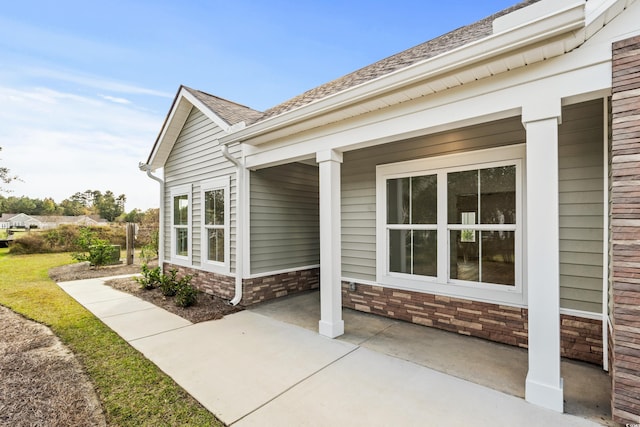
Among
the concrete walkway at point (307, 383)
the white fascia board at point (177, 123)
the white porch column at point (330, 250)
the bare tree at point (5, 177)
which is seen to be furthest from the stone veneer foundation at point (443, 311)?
the bare tree at point (5, 177)

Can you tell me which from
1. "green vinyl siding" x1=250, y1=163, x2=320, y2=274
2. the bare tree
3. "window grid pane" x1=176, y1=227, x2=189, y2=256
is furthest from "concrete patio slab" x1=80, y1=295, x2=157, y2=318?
the bare tree

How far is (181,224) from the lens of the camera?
24.9 feet

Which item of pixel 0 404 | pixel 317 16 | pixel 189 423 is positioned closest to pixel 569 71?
pixel 189 423

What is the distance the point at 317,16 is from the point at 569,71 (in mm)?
7752

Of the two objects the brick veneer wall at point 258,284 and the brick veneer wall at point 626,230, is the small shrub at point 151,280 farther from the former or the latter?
the brick veneer wall at point 626,230

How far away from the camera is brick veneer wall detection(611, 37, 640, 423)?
208 cm

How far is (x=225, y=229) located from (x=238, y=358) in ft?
10.4

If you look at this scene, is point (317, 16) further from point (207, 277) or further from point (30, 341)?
point (30, 341)

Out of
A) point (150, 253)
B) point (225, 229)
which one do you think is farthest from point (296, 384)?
point (150, 253)

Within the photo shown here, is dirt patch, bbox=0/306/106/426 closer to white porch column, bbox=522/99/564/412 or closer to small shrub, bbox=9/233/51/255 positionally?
white porch column, bbox=522/99/564/412

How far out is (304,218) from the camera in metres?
6.91

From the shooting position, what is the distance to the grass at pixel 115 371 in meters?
2.42

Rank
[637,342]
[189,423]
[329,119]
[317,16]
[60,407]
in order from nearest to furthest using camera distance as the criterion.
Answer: [637,342], [189,423], [60,407], [329,119], [317,16]

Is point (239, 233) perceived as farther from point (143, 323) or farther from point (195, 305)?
point (143, 323)
